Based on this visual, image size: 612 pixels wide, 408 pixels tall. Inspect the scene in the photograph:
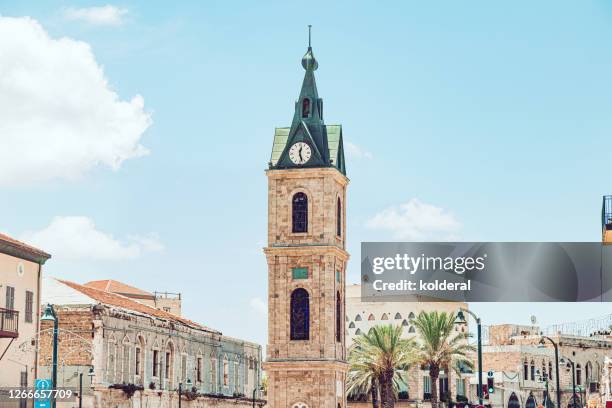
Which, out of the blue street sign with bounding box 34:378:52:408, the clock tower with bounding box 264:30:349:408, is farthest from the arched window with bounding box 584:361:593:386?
the blue street sign with bounding box 34:378:52:408

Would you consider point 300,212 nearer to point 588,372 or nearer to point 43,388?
point 43,388

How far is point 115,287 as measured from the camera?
326 feet

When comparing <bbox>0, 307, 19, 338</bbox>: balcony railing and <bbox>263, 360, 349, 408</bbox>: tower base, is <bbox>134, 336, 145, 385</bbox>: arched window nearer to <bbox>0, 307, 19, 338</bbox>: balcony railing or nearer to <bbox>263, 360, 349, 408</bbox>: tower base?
<bbox>263, 360, 349, 408</bbox>: tower base

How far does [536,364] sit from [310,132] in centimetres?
4086

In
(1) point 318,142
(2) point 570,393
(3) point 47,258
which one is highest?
(1) point 318,142

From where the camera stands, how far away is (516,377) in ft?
341

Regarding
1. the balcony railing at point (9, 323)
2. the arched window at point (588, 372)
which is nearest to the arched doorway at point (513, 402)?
the arched window at point (588, 372)

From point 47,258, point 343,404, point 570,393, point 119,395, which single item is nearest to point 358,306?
point 570,393

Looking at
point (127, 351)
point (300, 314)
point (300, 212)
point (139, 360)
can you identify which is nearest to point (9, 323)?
point (127, 351)

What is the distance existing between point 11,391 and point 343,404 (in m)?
31.4

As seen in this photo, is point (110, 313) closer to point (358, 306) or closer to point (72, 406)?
point (72, 406)

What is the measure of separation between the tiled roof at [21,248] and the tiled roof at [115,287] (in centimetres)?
4373

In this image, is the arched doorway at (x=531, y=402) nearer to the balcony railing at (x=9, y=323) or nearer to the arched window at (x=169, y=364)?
the arched window at (x=169, y=364)

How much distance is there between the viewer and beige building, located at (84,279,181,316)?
97875 millimetres
